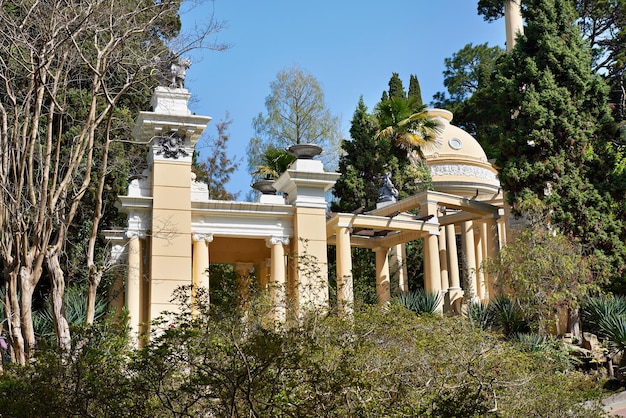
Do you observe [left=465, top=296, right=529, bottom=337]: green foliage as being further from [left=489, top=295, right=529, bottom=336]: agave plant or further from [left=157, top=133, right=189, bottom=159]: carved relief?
[left=157, top=133, right=189, bottom=159]: carved relief

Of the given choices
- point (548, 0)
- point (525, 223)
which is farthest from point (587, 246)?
point (548, 0)

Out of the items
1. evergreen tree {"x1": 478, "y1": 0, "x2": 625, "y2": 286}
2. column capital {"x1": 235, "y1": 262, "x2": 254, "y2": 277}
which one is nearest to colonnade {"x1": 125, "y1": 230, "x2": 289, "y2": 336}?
column capital {"x1": 235, "y1": 262, "x2": 254, "y2": 277}

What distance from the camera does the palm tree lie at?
31.1 meters

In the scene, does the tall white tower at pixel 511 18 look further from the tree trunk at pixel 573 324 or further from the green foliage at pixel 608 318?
the tree trunk at pixel 573 324

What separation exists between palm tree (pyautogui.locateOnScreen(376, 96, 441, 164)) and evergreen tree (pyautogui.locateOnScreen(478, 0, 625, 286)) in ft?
14.0

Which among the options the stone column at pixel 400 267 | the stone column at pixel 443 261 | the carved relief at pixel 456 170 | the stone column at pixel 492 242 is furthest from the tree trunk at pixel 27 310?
the carved relief at pixel 456 170

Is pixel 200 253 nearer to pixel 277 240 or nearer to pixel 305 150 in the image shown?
pixel 277 240

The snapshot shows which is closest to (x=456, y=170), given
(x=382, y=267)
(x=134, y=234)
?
(x=382, y=267)

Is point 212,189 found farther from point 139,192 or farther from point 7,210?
point 7,210

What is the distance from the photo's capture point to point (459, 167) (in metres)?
33.4

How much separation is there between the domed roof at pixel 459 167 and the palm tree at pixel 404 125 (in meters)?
1.92

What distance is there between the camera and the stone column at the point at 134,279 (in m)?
19.2

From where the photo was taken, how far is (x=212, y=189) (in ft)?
123

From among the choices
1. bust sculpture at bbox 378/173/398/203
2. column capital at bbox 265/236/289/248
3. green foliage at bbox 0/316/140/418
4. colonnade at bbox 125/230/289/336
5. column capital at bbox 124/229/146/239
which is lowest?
green foliage at bbox 0/316/140/418
